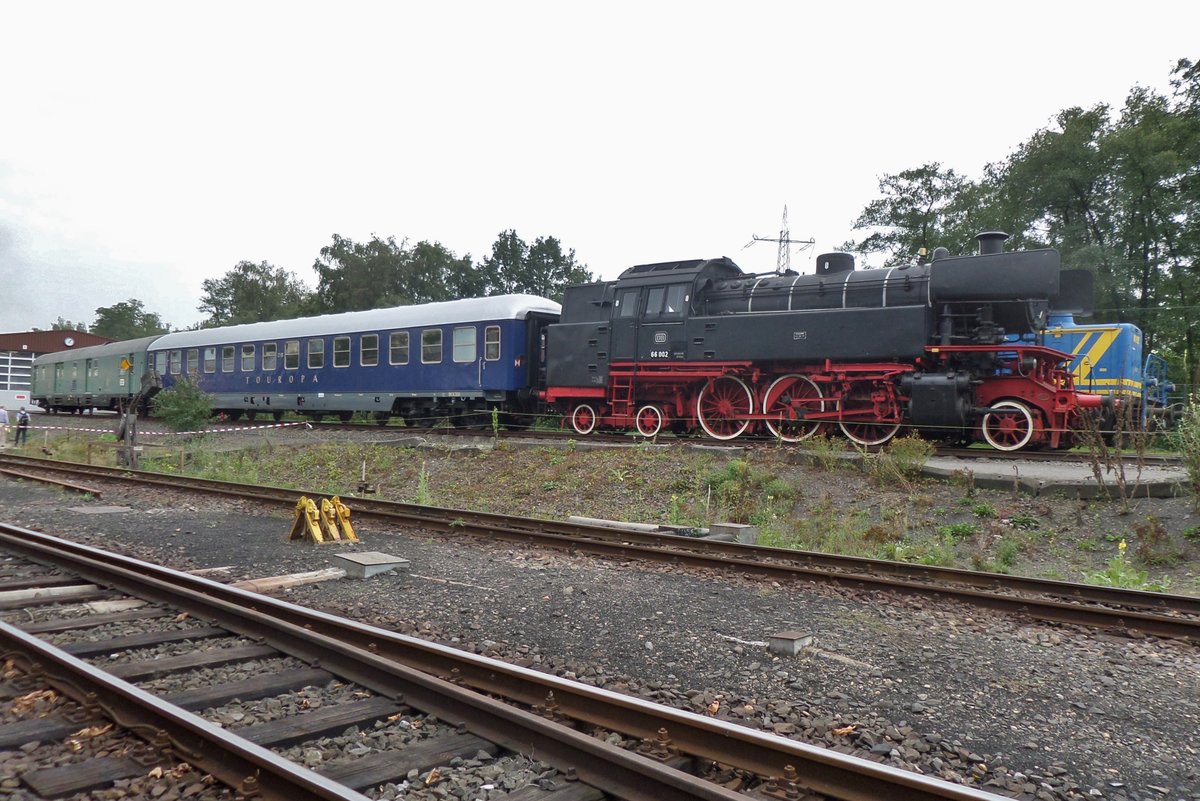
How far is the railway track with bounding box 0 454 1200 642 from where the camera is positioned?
555 centimetres

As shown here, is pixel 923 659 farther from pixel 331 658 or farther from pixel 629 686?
pixel 331 658

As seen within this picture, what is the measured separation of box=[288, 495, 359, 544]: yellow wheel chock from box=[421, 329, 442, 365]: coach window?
10710 millimetres

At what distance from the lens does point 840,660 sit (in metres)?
4.63

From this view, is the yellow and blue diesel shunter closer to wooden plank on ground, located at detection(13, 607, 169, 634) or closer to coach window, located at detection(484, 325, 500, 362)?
coach window, located at detection(484, 325, 500, 362)

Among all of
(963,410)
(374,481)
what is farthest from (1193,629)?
(374,481)

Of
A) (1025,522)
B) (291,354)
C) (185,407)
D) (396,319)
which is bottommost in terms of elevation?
(1025,522)

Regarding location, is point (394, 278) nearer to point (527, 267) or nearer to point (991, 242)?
point (527, 267)

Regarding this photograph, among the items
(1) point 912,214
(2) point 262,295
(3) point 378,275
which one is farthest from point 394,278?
(1) point 912,214

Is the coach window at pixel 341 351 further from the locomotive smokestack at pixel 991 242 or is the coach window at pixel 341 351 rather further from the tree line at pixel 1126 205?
the tree line at pixel 1126 205

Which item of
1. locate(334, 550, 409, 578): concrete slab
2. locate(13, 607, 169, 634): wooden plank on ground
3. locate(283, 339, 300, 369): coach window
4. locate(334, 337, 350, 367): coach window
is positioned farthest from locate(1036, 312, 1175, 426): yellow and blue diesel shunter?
locate(283, 339, 300, 369): coach window

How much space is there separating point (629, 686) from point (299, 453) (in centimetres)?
1445

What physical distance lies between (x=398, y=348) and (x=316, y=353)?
3425 mm

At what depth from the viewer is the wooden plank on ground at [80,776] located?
2.88 m

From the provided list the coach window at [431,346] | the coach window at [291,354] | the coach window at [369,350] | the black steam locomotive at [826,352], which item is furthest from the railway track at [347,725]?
the coach window at [291,354]
